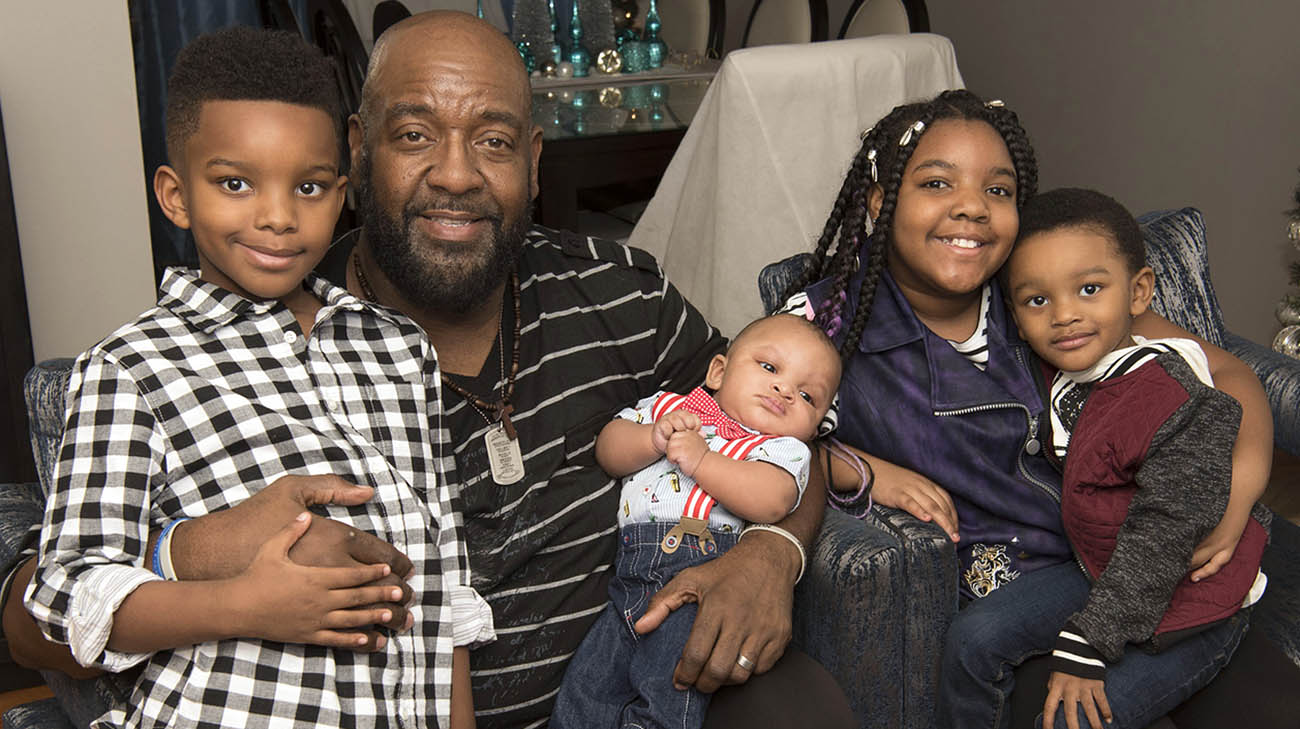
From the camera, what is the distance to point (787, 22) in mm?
4625

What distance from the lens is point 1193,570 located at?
1535mm

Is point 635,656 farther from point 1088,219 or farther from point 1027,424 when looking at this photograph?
point 1088,219

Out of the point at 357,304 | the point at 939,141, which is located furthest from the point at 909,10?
the point at 357,304

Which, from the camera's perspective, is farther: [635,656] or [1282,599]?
[1282,599]

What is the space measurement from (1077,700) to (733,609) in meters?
0.50

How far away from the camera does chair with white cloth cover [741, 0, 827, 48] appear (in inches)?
173

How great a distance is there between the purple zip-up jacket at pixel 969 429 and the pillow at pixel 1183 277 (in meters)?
0.45

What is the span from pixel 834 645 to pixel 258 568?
803 mm

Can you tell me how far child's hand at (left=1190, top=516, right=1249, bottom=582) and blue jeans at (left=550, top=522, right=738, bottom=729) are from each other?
0.67 meters

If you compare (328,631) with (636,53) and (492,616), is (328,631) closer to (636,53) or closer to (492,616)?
(492,616)

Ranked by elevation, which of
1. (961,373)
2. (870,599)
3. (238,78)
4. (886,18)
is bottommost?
(870,599)

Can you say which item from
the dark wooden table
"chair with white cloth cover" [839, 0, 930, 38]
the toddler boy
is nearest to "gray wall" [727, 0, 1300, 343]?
"chair with white cloth cover" [839, 0, 930, 38]

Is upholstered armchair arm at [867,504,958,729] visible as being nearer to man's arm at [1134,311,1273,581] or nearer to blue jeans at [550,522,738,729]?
blue jeans at [550,522,738,729]

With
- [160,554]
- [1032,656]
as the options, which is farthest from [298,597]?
[1032,656]
